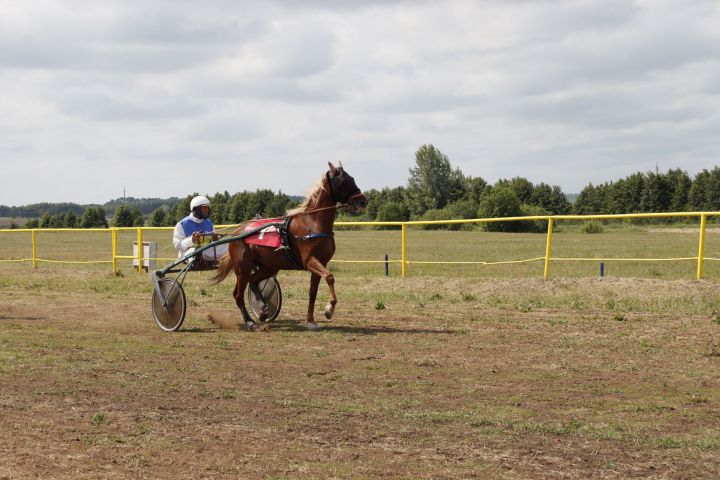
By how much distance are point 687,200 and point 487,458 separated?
81029mm

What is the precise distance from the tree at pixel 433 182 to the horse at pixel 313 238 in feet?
271

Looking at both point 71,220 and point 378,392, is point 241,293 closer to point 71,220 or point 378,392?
point 378,392

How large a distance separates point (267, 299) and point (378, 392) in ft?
18.9

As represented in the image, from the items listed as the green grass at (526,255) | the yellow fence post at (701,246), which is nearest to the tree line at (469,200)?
the green grass at (526,255)

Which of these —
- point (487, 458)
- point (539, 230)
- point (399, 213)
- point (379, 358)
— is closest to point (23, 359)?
point (379, 358)

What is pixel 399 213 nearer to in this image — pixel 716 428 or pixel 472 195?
pixel 472 195

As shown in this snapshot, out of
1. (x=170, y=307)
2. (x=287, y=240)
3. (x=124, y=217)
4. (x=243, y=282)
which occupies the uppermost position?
(x=287, y=240)

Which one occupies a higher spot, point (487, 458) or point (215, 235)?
point (215, 235)

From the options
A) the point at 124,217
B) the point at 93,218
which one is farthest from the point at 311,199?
the point at 93,218

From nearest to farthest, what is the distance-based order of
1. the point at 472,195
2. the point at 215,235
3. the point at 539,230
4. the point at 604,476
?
the point at 604,476
the point at 215,235
the point at 539,230
the point at 472,195

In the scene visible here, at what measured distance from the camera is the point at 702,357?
912 centimetres

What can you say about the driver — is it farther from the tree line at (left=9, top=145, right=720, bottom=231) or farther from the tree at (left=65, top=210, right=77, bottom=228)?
the tree at (left=65, top=210, right=77, bottom=228)

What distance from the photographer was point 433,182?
312ft

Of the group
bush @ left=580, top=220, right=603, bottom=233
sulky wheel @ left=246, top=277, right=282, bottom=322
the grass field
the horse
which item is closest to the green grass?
bush @ left=580, top=220, right=603, bottom=233
